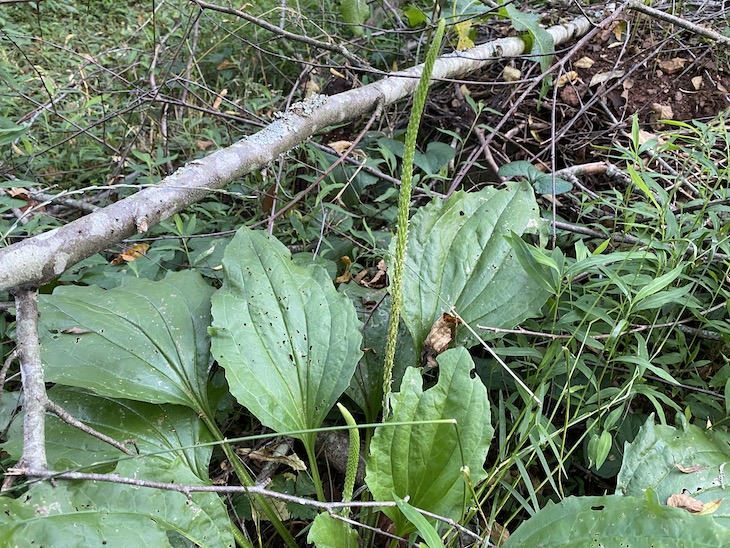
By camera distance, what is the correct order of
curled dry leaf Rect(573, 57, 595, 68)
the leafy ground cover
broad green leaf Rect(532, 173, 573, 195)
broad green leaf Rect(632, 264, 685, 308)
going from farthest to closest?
curled dry leaf Rect(573, 57, 595, 68)
broad green leaf Rect(532, 173, 573, 195)
broad green leaf Rect(632, 264, 685, 308)
the leafy ground cover

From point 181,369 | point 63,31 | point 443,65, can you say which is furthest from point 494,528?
point 63,31

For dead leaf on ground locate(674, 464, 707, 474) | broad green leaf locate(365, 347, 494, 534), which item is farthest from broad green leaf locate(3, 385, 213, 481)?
dead leaf on ground locate(674, 464, 707, 474)

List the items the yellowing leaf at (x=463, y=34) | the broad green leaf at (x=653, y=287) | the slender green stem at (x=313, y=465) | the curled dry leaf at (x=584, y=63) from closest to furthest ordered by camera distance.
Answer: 1. the broad green leaf at (x=653, y=287)
2. the slender green stem at (x=313, y=465)
3. the yellowing leaf at (x=463, y=34)
4. the curled dry leaf at (x=584, y=63)

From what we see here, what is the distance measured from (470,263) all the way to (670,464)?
2.41ft

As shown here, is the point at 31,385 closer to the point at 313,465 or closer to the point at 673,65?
the point at 313,465

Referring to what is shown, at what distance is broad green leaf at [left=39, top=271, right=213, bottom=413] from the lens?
4.41 feet

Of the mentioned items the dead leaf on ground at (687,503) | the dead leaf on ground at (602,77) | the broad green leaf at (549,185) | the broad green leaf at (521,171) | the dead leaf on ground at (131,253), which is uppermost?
the dead leaf on ground at (602,77)

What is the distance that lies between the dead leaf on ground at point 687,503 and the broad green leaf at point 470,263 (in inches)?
21.8

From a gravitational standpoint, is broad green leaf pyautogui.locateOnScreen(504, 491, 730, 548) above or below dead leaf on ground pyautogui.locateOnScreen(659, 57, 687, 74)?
below

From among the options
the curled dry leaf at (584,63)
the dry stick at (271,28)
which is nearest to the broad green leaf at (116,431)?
the dry stick at (271,28)

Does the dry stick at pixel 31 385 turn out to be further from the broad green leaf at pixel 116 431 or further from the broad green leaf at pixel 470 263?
the broad green leaf at pixel 470 263

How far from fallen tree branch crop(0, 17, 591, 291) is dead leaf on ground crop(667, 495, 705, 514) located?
1.46 meters

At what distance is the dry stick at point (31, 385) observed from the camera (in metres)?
0.98

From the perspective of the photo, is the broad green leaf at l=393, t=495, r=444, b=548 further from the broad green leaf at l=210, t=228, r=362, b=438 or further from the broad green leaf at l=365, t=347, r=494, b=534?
the broad green leaf at l=210, t=228, r=362, b=438
